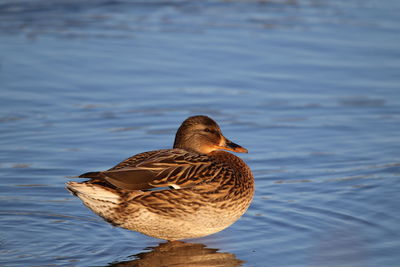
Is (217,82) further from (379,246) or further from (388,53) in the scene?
(379,246)

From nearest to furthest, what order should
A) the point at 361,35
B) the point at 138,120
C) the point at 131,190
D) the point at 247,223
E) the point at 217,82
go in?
the point at 131,190 → the point at 247,223 → the point at 138,120 → the point at 217,82 → the point at 361,35

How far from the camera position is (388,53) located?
38.3 ft

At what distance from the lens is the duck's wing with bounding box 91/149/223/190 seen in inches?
230

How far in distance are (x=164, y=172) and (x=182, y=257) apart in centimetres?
75

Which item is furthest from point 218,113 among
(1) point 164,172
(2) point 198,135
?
(1) point 164,172

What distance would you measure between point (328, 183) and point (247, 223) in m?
1.32

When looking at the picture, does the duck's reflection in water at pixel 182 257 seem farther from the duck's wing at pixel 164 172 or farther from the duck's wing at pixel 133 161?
the duck's wing at pixel 133 161

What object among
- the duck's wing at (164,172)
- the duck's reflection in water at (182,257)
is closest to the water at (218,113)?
the duck's reflection in water at (182,257)

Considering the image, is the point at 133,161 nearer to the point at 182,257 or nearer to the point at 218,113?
the point at 182,257

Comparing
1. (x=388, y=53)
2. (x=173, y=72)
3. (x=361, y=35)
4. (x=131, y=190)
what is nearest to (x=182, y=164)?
(x=131, y=190)

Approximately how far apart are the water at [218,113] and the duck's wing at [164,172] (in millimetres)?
630

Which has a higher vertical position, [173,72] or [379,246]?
[173,72]

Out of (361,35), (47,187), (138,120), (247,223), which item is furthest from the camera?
(361,35)

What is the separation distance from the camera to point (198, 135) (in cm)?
662
